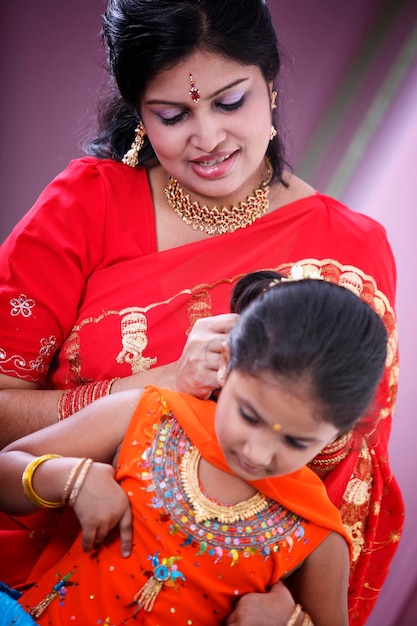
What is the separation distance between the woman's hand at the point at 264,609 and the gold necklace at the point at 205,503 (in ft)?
0.47

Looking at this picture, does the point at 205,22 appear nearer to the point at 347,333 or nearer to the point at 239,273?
the point at 239,273

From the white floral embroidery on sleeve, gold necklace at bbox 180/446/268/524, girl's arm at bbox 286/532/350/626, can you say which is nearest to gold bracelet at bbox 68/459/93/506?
gold necklace at bbox 180/446/268/524

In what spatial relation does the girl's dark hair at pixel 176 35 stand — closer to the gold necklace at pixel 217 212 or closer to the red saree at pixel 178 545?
the gold necklace at pixel 217 212

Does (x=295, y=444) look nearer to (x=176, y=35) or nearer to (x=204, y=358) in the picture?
(x=204, y=358)

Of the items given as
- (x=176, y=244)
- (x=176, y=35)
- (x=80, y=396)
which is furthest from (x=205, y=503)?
(x=176, y=35)

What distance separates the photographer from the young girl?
4.31 ft

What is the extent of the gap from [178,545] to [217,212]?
2.87ft

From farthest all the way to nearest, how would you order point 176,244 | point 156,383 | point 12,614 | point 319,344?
point 176,244 → point 156,383 → point 12,614 → point 319,344

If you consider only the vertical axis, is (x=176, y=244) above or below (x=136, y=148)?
below

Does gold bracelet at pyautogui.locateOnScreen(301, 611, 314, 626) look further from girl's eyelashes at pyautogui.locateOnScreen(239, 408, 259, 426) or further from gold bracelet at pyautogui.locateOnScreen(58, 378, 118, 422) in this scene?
gold bracelet at pyautogui.locateOnScreen(58, 378, 118, 422)

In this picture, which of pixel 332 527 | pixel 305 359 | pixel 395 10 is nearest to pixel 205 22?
pixel 305 359

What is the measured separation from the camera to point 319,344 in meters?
1.29

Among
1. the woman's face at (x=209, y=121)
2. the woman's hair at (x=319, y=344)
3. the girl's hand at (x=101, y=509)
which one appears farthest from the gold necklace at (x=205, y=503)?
the woman's face at (x=209, y=121)

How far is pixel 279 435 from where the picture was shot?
1323 millimetres
